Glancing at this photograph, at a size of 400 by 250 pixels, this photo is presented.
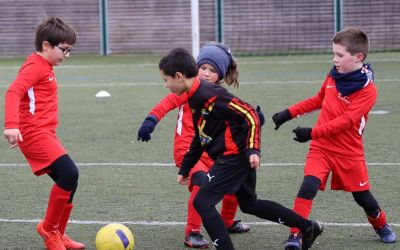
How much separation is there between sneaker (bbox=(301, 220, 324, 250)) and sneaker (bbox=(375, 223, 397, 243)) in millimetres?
562

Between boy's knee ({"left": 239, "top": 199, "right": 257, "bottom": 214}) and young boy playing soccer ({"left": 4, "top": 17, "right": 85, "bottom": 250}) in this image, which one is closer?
boy's knee ({"left": 239, "top": 199, "right": 257, "bottom": 214})

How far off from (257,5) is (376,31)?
3216mm

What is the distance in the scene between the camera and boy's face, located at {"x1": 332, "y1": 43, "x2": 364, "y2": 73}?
6.03 metres

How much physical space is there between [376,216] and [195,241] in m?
1.21

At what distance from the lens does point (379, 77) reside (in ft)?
54.4

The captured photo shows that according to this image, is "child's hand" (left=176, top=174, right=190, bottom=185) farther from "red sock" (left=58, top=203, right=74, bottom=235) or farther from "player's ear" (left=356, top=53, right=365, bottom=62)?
"player's ear" (left=356, top=53, right=365, bottom=62)

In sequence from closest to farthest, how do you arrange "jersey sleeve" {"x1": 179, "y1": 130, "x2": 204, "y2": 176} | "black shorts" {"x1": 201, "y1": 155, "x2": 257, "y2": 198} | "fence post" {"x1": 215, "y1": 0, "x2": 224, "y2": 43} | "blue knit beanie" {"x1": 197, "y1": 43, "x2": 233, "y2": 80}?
"black shorts" {"x1": 201, "y1": 155, "x2": 257, "y2": 198} < "jersey sleeve" {"x1": 179, "y1": 130, "x2": 204, "y2": 176} < "blue knit beanie" {"x1": 197, "y1": 43, "x2": 233, "y2": 80} < "fence post" {"x1": 215, "y1": 0, "x2": 224, "y2": 43}

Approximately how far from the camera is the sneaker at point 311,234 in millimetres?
5723

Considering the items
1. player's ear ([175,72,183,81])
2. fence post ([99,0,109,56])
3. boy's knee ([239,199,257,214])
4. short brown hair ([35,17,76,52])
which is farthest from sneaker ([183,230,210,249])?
fence post ([99,0,109,56])

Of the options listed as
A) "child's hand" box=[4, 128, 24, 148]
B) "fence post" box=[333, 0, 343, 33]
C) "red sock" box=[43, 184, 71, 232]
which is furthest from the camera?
"fence post" box=[333, 0, 343, 33]

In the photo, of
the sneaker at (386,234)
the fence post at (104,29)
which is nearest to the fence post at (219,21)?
the fence post at (104,29)

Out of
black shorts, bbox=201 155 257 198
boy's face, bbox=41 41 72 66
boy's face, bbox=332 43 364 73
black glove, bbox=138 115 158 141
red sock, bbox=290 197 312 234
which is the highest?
boy's face, bbox=41 41 72 66

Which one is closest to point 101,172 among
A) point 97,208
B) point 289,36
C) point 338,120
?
point 97,208

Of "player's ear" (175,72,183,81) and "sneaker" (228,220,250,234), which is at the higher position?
"player's ear" (175,72,183,81)
